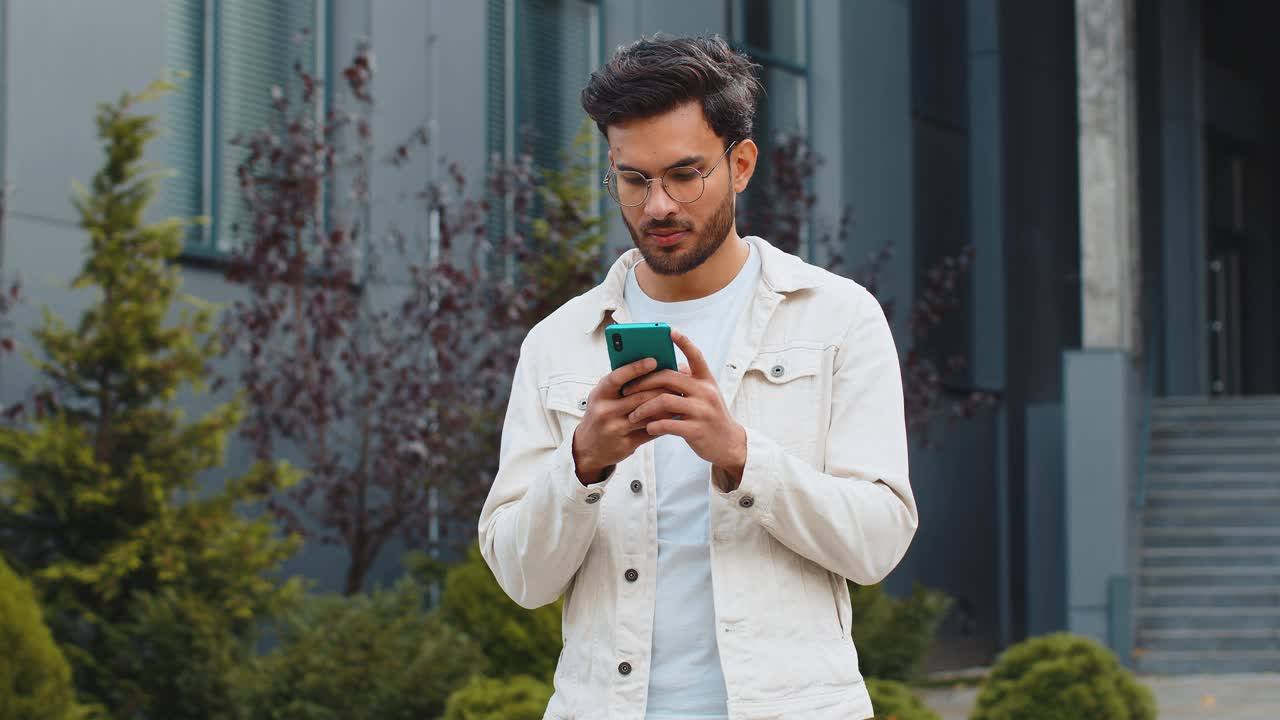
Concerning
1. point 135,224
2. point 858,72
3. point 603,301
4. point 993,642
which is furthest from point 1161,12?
point 603,301

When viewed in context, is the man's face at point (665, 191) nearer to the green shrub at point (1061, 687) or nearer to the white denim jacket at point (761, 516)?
the white denim jacket at point (761, 516)

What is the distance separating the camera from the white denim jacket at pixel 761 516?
2641mm

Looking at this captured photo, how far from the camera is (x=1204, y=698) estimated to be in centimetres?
1255

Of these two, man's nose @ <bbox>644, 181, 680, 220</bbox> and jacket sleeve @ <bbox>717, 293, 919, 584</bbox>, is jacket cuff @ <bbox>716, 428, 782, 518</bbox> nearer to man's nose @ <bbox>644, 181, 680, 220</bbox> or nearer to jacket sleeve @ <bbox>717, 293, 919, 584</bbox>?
jacket sleeve @ <bbox>717, 293, 919, 584</bbox>

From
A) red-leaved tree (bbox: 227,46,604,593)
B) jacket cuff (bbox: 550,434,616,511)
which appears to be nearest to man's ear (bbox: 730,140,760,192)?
jacket cuff (bbox: 550,434,616,511)

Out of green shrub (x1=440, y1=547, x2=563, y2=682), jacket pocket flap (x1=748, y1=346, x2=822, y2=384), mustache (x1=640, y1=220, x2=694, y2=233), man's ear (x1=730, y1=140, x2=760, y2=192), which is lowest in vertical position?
green shrub (x1=440, y1=547, x2=563, y2=682)

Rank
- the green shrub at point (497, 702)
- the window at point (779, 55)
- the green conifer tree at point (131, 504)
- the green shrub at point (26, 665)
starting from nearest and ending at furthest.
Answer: the green shrub at point (26, 665), the green shrub at point (497, 702), the green conifer tree at point (131, 504), the window at point (779, 55)

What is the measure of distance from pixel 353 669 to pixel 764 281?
4.87 metres

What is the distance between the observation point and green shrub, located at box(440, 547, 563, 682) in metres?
7.77

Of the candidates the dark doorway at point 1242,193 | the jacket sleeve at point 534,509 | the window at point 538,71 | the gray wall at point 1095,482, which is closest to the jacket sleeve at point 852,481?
the jacket sleeve at point 534,509

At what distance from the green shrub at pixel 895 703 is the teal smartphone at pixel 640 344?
4.41 meters

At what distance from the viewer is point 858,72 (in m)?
16.5

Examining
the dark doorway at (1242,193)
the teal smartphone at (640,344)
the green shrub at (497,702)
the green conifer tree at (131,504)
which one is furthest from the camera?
the dark doorway at (1242,193)

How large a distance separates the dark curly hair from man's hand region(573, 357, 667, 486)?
490 millimetres
